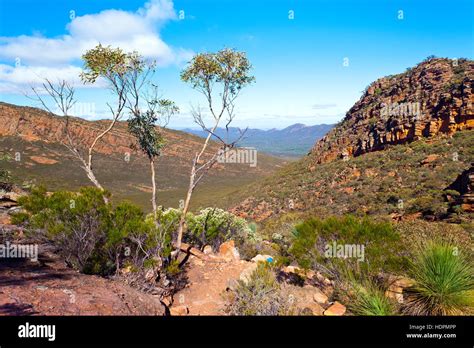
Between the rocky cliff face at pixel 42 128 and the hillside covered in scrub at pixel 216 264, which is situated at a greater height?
the rocky cliff face at pixel 42 128

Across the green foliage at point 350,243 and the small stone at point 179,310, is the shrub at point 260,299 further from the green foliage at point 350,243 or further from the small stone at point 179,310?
the green foliage at point 350,243

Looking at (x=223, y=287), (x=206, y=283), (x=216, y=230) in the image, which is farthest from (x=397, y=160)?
(x=206, y=283)

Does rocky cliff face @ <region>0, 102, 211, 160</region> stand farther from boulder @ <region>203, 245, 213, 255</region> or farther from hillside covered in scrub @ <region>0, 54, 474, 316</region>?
hillside covered in scrub @ <region>0, 54, 474, 316</region>

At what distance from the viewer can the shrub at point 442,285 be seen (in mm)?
4992

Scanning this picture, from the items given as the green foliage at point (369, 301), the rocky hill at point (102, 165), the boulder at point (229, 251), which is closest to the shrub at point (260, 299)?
the green foliage at point (369, 301)

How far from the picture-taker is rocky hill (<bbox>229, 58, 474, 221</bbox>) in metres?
20.9

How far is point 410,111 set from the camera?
3491 centimetres

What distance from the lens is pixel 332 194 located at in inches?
1068

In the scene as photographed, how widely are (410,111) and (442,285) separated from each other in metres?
35.1

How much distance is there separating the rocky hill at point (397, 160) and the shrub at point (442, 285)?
42.9ft
